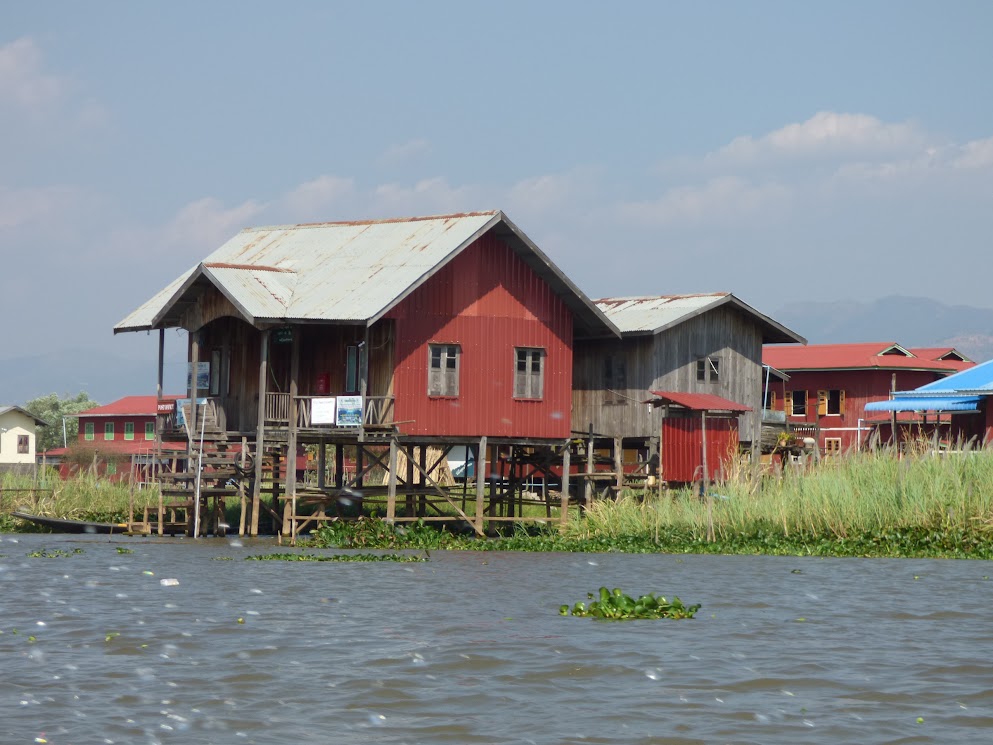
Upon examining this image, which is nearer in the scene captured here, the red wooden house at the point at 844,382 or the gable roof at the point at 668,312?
the gable roof at the point at 668,312

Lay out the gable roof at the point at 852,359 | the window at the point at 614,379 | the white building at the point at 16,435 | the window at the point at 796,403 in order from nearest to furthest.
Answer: the window at the point at 614,379 < the gable roof at the point at 852,359 < the window at the point at 796,403 < the white building at the point at 16,435

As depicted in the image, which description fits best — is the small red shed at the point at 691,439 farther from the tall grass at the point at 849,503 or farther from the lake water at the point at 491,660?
the lake water at the point at 491,660

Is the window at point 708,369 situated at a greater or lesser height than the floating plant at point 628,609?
greater

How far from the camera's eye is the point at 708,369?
45.1 meters

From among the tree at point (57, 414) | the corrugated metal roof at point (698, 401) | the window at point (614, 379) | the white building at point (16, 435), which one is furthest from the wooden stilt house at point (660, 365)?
the tree at point (57, 414)

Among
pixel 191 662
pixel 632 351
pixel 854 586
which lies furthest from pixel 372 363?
pixel 191 662

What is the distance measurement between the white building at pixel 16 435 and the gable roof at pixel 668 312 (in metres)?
45.1

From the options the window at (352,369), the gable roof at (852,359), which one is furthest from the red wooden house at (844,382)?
the window at (352,369)

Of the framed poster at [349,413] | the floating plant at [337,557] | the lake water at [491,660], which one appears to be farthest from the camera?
the framed poster at [349,413]

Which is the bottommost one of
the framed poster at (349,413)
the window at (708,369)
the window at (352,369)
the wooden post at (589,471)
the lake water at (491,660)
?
the lake water at (491,660)

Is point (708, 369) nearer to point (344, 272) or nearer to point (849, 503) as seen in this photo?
point (344, 272)

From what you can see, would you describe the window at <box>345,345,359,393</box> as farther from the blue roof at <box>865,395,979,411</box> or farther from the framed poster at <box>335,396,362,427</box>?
the blue roof at <box>865,395,979,411</box>

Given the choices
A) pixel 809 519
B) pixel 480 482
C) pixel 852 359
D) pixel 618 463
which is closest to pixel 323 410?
pixel 480 482

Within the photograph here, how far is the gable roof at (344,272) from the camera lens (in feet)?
117
